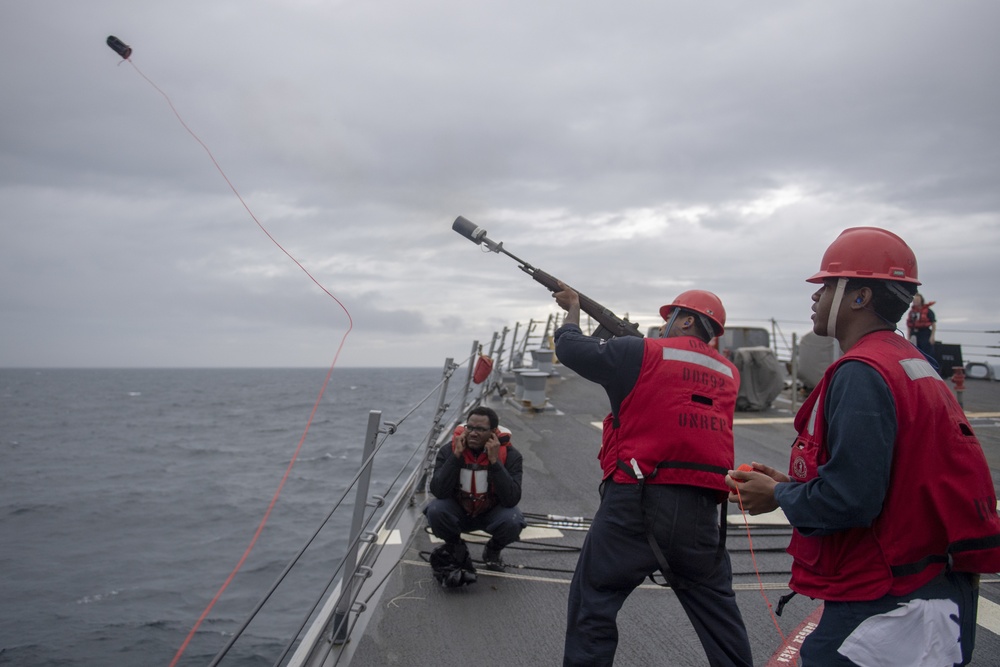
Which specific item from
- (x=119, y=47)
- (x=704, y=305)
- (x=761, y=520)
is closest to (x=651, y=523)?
(x=704, y=305)

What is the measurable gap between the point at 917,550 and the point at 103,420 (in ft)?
176

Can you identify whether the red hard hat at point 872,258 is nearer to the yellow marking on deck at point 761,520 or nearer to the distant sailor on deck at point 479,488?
the distant sailor on deck at point 479,488

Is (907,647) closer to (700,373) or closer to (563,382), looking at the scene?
(700,373)

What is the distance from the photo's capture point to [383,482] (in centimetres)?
1875

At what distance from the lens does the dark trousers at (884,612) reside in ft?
6.00

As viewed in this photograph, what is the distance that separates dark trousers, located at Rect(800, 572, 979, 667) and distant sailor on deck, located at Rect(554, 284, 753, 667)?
1.06 m

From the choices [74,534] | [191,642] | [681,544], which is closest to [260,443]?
[74,534]

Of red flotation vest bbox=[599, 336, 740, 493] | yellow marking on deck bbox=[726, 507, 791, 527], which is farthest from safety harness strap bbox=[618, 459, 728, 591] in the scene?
yellow marking on deck bbox=[726, 507, 791, 527]

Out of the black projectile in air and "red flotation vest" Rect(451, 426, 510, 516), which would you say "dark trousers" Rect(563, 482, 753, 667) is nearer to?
"red flotation vest" Rect(451, 426, 510, 516)

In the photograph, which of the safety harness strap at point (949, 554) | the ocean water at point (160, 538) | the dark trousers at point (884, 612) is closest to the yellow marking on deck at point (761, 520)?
the dark trousers at point (884, 612)

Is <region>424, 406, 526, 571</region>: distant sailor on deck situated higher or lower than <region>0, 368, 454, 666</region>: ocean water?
higher

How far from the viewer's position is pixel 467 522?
5.27m

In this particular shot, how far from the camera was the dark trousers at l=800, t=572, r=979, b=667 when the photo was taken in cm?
183

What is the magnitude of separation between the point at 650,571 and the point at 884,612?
4.27ft
